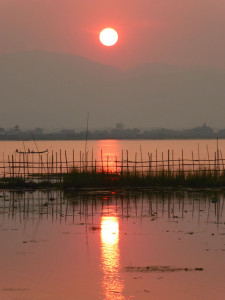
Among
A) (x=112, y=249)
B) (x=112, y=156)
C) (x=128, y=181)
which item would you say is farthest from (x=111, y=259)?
(x=112, y=156)

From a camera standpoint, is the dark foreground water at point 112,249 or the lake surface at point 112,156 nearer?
the dark foreground water at point 112,249

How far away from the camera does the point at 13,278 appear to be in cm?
640

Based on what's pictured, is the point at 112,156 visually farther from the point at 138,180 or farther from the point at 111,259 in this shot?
→ the point at 111,259

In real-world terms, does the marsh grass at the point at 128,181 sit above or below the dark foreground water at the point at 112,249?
above

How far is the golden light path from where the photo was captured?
19.2 ft

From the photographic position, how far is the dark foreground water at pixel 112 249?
5.96 meters

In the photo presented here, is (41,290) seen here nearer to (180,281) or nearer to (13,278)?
(13,278)

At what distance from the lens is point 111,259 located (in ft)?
24.2

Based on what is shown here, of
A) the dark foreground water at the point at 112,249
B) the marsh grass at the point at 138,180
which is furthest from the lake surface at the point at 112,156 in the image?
the dark foreground water at the point at 112,249

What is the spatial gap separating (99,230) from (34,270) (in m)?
2.83

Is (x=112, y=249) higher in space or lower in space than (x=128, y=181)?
lower

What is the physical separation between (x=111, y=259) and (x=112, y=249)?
618 millimetres

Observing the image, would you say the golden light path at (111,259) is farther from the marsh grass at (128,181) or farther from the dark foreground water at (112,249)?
the marsh grass at (128,181)

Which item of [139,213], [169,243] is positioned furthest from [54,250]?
[139,213]
